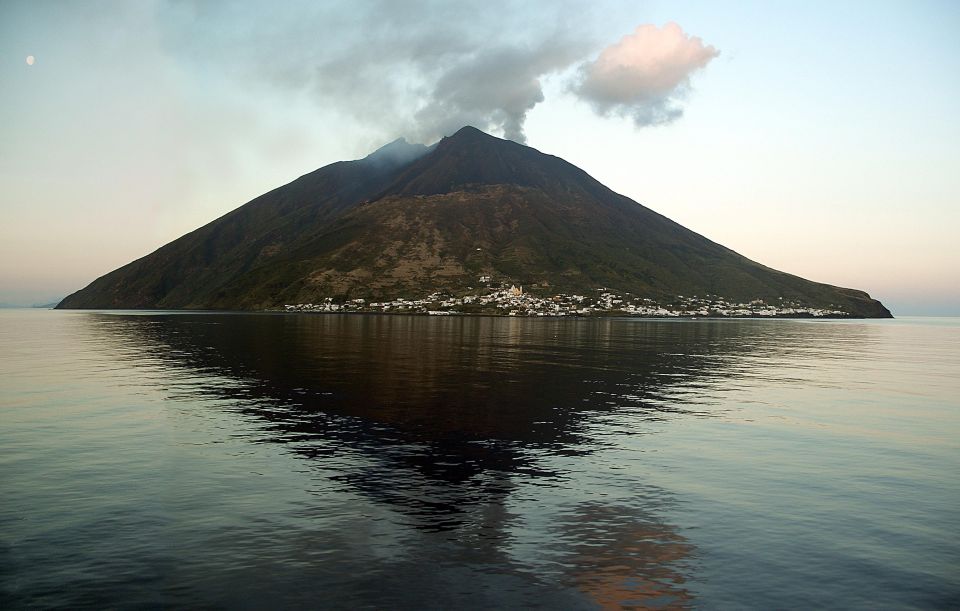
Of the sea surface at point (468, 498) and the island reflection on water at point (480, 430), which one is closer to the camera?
the sea surface at point (468, 498)

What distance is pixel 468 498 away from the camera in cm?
3197

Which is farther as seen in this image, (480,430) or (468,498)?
(480,430)

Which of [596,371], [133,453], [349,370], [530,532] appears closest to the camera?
[530,532]

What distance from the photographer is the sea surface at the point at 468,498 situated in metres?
22.2

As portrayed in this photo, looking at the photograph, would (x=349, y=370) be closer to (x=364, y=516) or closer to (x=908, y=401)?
(x=364, y=516)

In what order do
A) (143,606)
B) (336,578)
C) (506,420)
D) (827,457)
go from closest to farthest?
(143,606) → (336,578) → (827,457) → (506,420)

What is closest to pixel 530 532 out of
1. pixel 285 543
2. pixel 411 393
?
pixel 285 543

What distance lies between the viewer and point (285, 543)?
25.5 m

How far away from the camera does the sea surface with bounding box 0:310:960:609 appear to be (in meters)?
22.2

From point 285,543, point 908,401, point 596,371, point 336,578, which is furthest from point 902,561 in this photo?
point 596,371

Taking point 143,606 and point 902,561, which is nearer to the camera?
point 143,606

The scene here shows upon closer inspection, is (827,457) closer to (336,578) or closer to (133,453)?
(336,578)

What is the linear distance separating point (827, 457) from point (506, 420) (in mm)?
25182

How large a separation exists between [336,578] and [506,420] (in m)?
32.8
